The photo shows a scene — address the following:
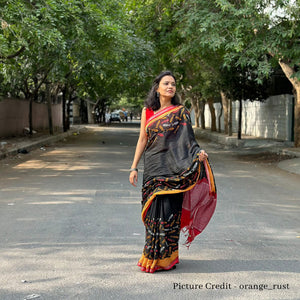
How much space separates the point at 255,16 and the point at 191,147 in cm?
987

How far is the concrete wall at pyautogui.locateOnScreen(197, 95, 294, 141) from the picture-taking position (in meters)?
24.0

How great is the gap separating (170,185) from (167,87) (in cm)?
94

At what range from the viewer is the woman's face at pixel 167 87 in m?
4.72

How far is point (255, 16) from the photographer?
13.4 metres

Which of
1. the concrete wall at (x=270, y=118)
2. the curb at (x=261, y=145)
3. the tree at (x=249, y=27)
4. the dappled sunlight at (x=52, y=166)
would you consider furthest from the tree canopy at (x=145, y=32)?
the concrete wall at (x=270, y=118)

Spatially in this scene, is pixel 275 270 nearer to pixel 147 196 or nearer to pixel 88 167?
pixel 147 196

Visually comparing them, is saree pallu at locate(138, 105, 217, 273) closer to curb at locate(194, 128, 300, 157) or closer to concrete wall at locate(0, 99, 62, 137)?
curb at locate(194, 128, 300, 157)

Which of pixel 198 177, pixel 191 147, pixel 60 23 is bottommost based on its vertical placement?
pixel 198 177

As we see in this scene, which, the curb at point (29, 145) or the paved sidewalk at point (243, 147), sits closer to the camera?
the paved sidewalk at point (243, 147)

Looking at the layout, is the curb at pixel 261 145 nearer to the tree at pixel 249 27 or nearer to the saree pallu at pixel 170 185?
the tree at pixel 249 27

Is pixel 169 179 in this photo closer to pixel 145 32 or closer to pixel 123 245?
pixel 123 245

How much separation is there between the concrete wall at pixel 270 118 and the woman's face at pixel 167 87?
64.9 feet

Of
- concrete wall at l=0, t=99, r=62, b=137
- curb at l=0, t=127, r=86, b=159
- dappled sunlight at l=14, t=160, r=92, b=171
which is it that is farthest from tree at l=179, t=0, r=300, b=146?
concrete wall at l=0, t=99, r=62, b=137

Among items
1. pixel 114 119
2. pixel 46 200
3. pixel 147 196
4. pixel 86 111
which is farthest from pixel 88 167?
pixel 114 119
